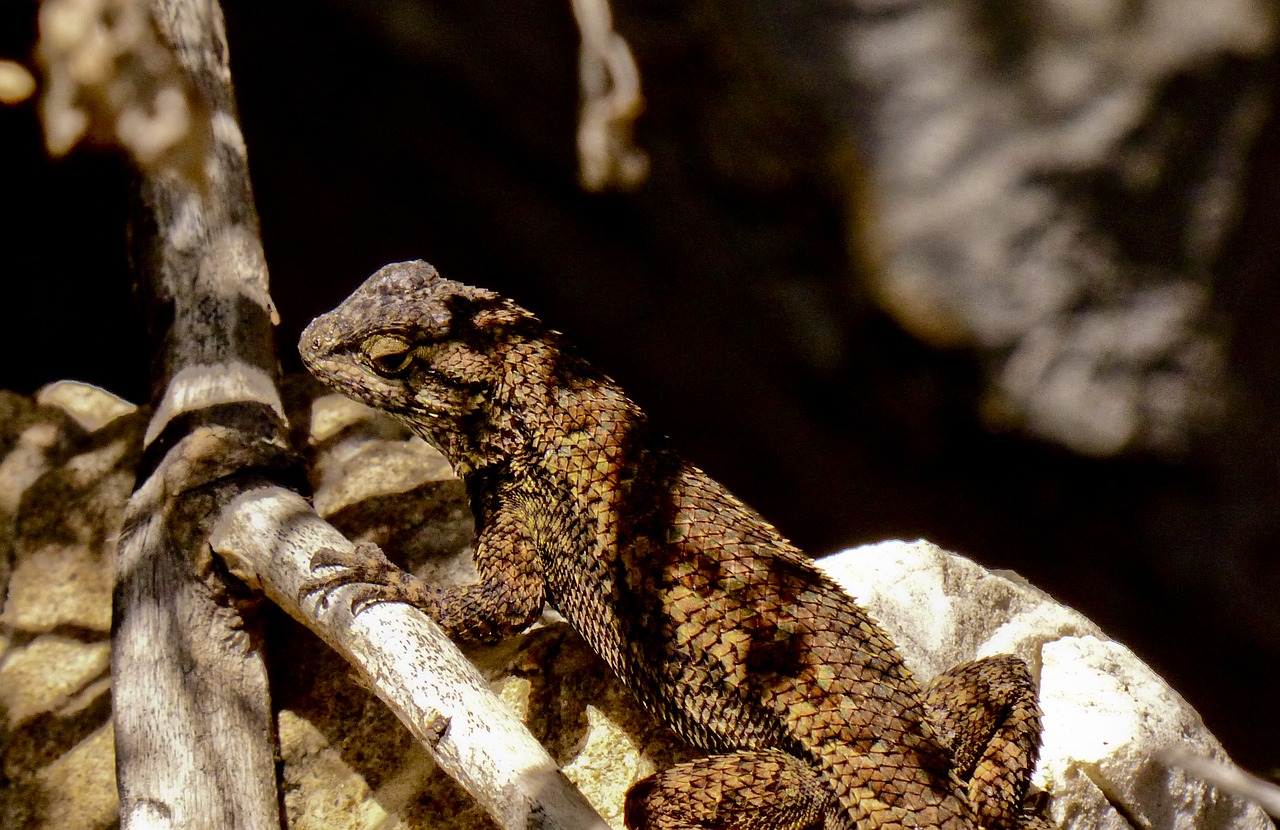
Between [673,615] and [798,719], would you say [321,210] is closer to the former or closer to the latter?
[673,615]

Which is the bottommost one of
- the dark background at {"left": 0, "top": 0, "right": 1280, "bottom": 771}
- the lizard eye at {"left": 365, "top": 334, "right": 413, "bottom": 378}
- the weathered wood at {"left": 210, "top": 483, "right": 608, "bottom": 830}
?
the weathered wood at {"left": 210, "top": 483, "right": 608, "bottom": 830}

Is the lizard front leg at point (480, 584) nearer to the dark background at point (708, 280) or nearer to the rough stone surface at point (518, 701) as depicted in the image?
the rough stone surface at point (518, 701)

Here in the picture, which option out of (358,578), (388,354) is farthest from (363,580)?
(388,354)

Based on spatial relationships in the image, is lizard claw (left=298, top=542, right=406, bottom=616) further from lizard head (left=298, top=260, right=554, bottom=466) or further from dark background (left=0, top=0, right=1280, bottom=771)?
dark background (left=0, top=0, right=1280, bottom=771)

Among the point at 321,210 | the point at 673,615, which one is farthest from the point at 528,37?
the point at 673,615

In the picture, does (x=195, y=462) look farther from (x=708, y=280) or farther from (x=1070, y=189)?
(x=1070, y=189)

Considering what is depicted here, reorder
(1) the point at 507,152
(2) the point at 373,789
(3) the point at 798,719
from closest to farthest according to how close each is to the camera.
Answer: (3) the point at 798,719
(2) the point at 373,789
(1) the point at 507,152

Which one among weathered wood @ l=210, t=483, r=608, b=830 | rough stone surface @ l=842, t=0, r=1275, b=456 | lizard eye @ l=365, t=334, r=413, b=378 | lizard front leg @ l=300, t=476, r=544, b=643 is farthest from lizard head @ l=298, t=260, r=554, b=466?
rough stone surface @ l=842, t=0, r=1275, b=456
